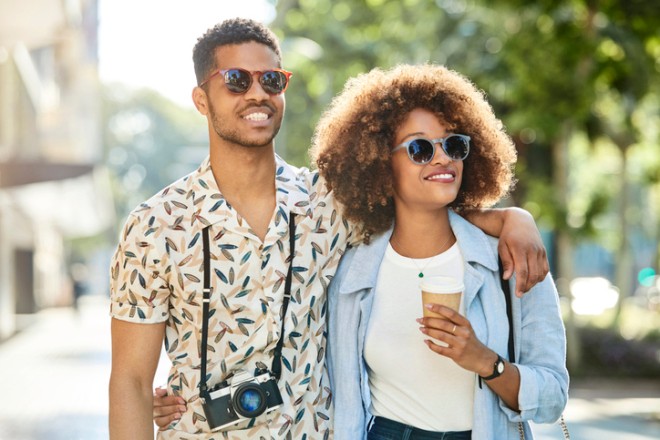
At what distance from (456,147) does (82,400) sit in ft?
40.9

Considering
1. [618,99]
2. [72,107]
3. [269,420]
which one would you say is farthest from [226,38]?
[72,107]

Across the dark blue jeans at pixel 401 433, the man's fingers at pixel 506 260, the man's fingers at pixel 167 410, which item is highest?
the man's fingers at pixel 506 260

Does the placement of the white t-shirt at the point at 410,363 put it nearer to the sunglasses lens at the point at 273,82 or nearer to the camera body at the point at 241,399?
the camera body at the point at 241,399

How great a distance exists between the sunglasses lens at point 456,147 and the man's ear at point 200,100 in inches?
35.1

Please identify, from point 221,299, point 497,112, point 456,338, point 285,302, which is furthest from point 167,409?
point 497,112

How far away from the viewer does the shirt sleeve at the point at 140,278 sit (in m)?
3.47

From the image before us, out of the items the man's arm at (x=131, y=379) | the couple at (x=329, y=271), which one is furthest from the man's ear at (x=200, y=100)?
the man's arm at (x=131, y=379)

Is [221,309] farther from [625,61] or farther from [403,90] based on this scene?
[625,61]

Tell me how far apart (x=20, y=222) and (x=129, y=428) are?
35.1m

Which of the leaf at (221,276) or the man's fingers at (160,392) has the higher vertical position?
the leaf at (221,276)

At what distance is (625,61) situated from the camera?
1883 cm

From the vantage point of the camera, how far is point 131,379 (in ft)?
11.4

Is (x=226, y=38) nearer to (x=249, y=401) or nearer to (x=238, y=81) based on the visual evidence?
(x=238, y=81)

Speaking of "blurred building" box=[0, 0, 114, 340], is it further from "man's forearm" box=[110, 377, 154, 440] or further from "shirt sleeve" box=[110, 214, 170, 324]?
"man's forearm" box=[110, 377, 154, 440]
